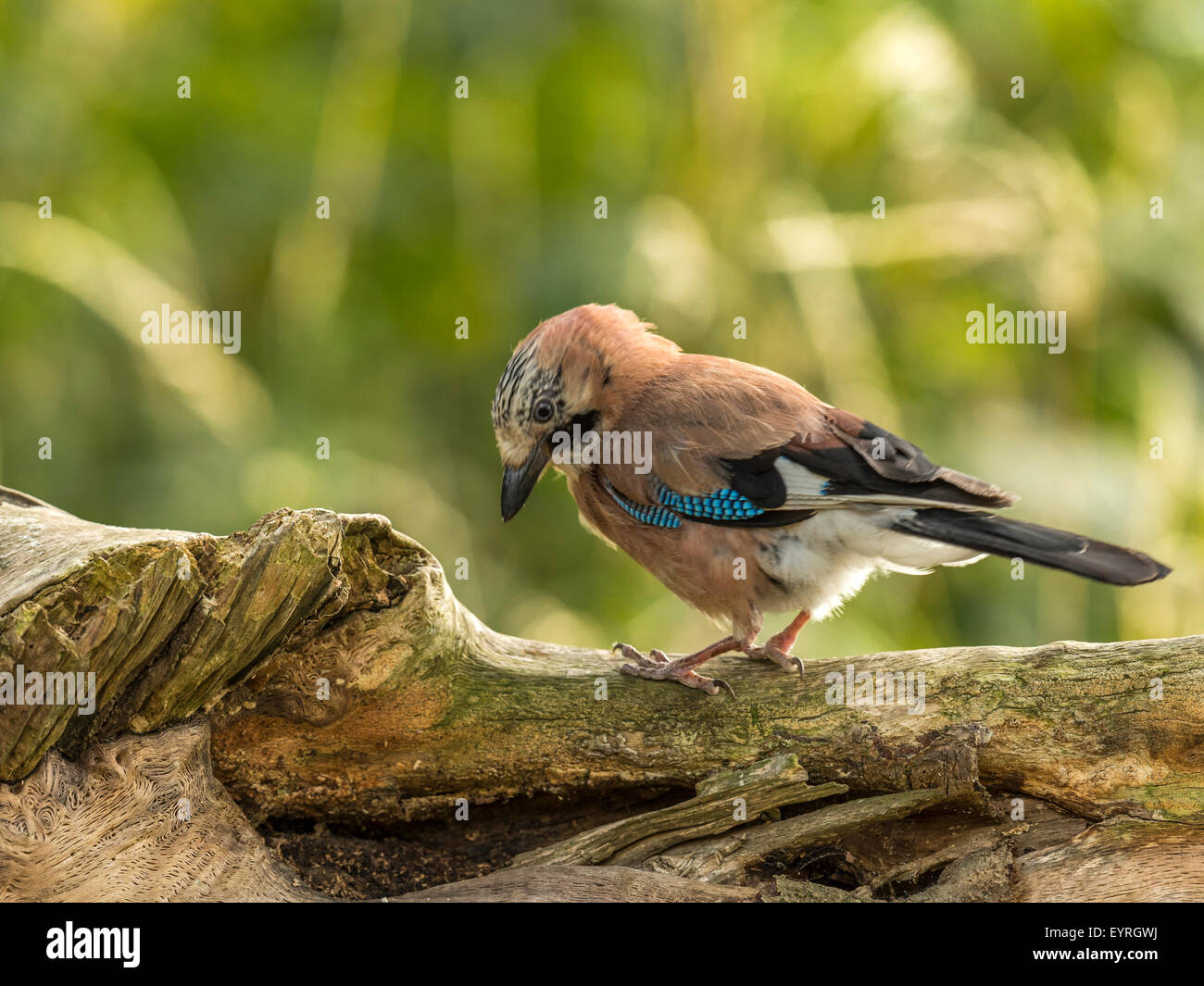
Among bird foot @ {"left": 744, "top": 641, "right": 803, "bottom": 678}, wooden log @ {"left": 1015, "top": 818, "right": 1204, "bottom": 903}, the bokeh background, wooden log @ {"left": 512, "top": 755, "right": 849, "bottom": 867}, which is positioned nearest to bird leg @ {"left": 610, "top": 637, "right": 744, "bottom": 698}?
bird foot @ {"left": 744, "top": 641, "right": 803, "bottom": 678}

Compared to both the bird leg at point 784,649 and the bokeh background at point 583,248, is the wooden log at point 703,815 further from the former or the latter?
the bokeh background at point 583,248

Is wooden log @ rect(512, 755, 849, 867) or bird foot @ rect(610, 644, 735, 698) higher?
bird foot @ rect(610, 644, 735, 698)

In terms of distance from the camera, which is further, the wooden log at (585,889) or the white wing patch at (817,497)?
the white wing patch at (817,497)

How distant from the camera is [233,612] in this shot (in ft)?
9.77

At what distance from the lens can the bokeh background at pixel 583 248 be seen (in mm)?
7914

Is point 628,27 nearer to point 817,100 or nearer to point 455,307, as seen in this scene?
point 817,100

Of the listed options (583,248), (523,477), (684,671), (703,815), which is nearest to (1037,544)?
(684,671)

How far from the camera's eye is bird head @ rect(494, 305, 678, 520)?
4.09 meters

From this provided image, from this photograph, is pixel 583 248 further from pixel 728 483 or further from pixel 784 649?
pixel 784 649

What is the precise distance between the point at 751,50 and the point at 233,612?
645 centimetres

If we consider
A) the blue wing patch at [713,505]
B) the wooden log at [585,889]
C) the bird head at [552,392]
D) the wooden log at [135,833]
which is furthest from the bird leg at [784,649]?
the wooden log at [135,833]

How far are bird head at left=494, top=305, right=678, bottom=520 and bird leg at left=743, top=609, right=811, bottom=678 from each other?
36.4 inches

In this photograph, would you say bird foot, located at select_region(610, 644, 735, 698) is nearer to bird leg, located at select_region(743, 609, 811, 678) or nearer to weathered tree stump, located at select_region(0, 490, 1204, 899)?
weathered tree stump, located at select_region(0, 490, 1204, 899)
